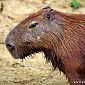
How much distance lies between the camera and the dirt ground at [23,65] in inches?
239

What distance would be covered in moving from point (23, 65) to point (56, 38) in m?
2.05

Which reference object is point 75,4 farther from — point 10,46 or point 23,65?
point 10,46

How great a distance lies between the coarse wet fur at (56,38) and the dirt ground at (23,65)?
2.19 ft

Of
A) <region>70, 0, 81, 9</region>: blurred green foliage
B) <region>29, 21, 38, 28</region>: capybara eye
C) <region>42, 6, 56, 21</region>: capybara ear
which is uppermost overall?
<region>42, 6, 56, 21</region>: capybara ear

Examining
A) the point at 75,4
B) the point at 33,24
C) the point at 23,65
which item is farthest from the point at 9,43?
the point at 75,4

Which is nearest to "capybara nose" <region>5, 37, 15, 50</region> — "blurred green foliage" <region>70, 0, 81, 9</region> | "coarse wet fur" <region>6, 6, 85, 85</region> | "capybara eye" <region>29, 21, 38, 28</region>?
"coarse wet fur" <region>6, 6, 85, 85</region>

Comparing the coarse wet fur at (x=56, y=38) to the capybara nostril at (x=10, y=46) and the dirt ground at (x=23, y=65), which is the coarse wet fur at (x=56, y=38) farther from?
the dirt ground at (x=23, y=65)

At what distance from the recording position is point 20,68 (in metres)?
6.48

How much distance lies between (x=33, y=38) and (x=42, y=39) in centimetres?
10

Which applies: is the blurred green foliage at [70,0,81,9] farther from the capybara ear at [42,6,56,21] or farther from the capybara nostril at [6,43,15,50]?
the capybara nostril at [6,43,15,50]

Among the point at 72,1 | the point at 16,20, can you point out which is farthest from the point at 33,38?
the point at 72,1

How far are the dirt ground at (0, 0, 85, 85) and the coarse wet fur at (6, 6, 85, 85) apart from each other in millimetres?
667

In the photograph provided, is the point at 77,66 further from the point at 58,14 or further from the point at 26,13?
the point at 26,13

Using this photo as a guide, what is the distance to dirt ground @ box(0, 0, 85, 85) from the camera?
607 cm
